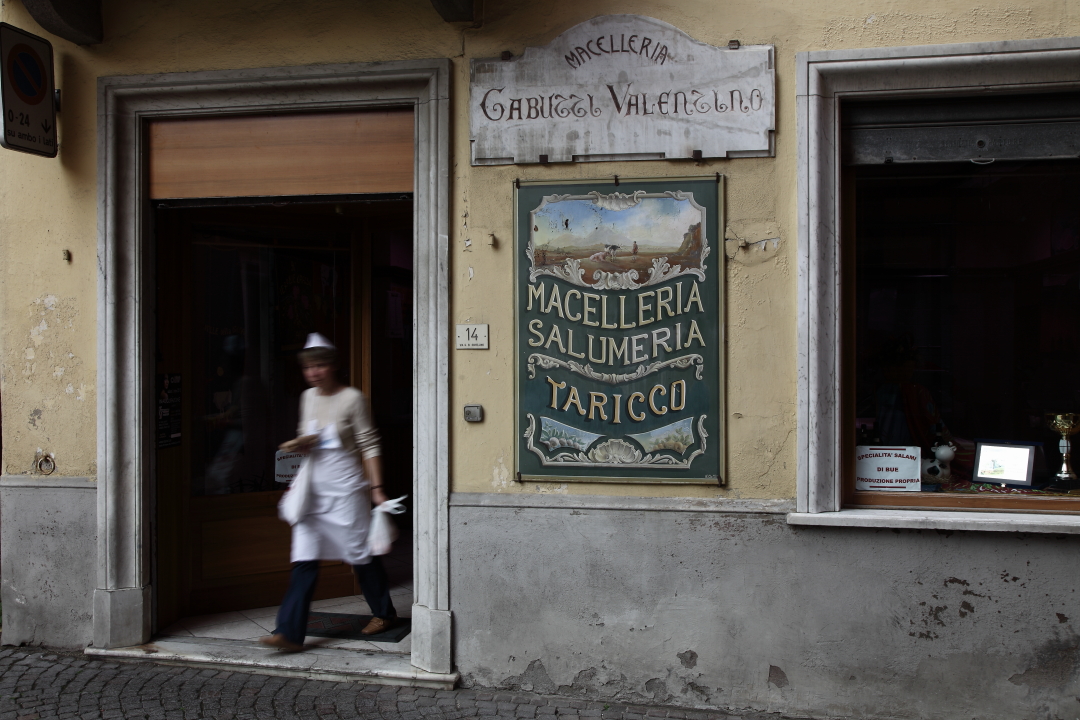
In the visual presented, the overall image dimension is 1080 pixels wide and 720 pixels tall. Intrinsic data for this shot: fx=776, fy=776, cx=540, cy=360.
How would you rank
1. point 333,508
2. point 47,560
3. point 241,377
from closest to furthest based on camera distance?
1. point 333,508
2. point 47,560
3. point 241,377

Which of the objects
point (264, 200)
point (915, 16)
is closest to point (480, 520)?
point (264, 200)

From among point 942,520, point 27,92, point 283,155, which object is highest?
point 27,92

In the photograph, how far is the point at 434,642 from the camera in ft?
13.6

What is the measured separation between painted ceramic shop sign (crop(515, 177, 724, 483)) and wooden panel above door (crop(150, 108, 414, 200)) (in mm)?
842

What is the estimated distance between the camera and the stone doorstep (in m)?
4.14

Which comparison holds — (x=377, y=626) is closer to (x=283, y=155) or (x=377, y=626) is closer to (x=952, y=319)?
(x=283, y=155)

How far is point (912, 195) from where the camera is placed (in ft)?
13.6

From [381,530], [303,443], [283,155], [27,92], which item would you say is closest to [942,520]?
[381,530]

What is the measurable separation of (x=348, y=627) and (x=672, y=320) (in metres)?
2.85

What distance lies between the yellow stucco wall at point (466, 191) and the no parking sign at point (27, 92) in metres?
0.12

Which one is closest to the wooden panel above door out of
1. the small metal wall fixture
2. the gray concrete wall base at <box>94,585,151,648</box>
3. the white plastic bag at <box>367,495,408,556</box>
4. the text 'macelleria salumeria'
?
the text 'macelleria salumeria'

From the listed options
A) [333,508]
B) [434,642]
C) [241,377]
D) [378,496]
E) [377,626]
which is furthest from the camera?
[241,377]

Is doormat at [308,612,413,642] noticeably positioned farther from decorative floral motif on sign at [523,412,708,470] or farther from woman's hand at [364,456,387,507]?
decorative floral motif on sign at [523,412,708,470]

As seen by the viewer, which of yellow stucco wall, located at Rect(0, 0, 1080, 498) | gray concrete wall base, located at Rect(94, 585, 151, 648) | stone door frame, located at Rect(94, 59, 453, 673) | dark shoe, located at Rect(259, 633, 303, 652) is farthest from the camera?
gray concrete wall base, located at Rect(94, 585, 151, 648)
